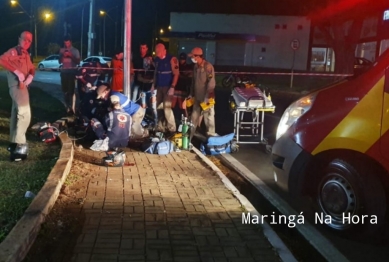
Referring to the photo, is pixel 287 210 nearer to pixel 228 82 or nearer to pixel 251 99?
pixel 251 99

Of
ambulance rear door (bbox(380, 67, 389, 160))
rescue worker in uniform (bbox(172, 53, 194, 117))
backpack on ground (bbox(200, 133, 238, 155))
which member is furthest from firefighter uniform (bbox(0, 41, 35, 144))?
ambulance rear door (bbox(380, 67, 389, 160))

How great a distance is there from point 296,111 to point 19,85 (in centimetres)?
403

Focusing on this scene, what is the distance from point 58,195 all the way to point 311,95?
2.97m

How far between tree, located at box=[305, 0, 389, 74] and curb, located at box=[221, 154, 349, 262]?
20054mm

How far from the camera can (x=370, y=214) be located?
4.57 meters

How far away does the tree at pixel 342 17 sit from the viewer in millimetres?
27239

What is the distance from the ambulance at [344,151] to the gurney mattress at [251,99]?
4.07 m

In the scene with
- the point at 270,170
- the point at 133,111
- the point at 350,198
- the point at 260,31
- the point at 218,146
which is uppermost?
the point at 260,31

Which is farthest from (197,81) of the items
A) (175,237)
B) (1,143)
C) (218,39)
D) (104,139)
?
(218,39)

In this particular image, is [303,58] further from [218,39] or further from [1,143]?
[1,143]

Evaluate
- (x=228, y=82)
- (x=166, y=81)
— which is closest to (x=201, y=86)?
(x=166, y=81)

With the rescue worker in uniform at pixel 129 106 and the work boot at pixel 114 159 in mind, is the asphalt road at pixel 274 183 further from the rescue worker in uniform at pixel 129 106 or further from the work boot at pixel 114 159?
the work boot at pixel 114 159

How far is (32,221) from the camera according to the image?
14.4 feet

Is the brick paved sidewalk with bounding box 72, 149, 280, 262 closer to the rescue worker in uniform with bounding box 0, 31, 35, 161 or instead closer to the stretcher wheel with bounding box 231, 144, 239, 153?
Answer: the rescue worker in uniform with bounding box 0, 31, 35, 161
